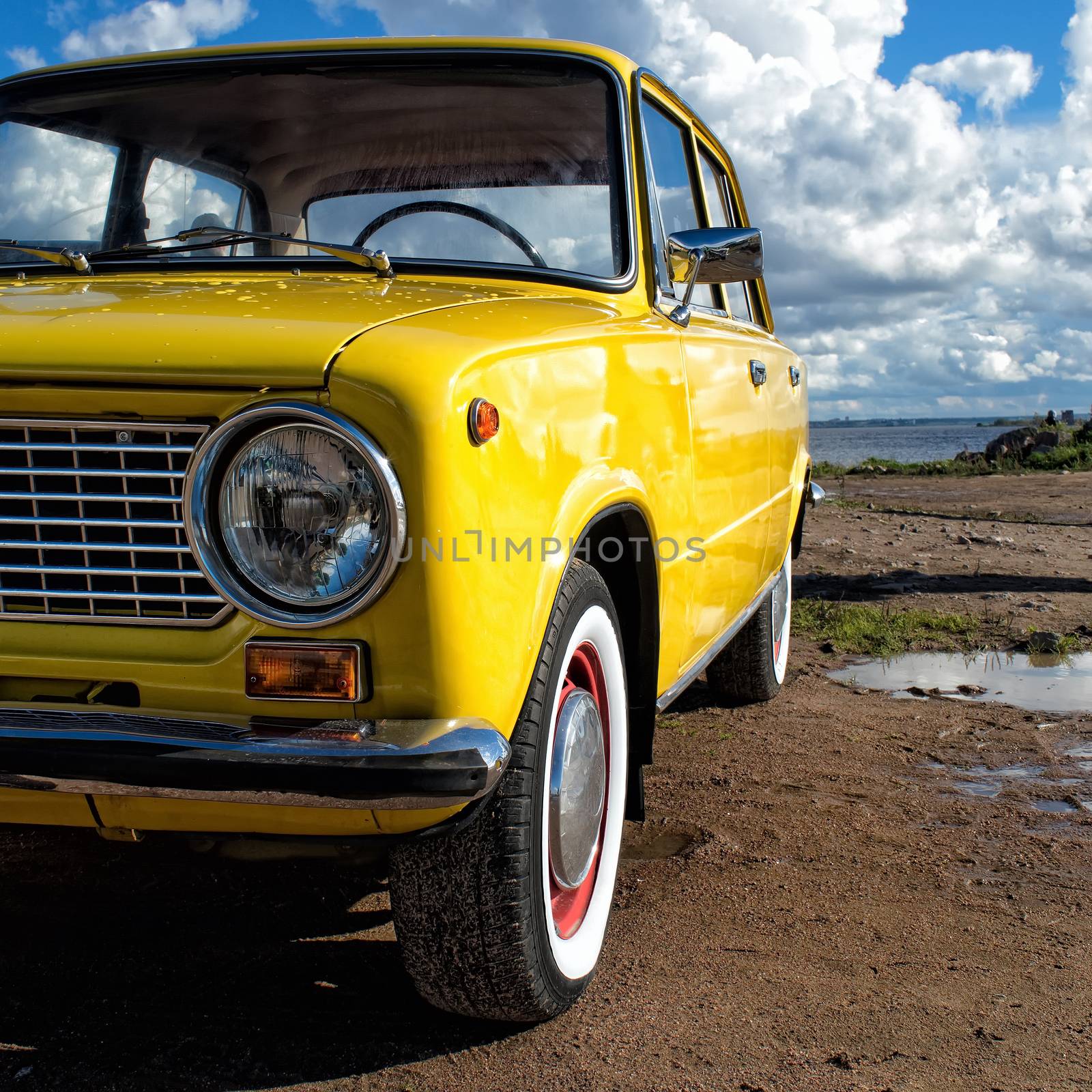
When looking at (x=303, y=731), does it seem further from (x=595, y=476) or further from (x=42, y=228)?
(x=42, y=228)

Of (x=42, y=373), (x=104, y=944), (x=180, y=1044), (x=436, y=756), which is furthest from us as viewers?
(x=104, y=944)

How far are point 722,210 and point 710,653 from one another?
1981 millimetres

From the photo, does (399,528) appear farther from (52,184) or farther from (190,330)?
(52,184)

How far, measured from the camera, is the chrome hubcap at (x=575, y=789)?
2.10 metres

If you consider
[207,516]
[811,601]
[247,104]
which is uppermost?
[247,104]

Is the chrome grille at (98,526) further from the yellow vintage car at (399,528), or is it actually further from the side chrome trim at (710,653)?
the side chrome trim at (710,653)

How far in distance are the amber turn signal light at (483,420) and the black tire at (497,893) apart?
0.37 metres

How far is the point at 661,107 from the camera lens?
10.8 feet

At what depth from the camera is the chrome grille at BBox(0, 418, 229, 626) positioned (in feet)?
5.67

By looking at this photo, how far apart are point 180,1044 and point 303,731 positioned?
2.67 feet

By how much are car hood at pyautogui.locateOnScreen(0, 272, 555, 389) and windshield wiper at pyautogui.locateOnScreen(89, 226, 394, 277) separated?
0.28 m

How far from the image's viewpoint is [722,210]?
4.36m

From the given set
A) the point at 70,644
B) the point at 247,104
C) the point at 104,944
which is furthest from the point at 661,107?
the point at 104,944

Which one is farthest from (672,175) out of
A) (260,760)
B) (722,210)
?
(260,760)
